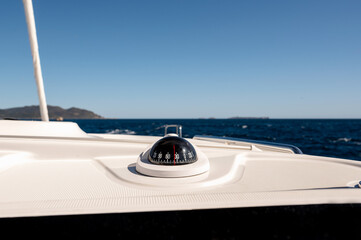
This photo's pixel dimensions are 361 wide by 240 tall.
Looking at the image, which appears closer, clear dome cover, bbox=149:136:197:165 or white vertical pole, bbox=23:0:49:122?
clear dome cover, bbox=149:136:197:165

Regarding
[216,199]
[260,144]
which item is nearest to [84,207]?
[216,199]

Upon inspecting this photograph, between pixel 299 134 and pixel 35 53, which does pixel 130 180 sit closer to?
pixel 35 53

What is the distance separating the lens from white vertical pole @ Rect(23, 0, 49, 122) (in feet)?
8.04

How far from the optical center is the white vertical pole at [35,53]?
245 centimetres

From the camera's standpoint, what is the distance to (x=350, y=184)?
1.27 metres

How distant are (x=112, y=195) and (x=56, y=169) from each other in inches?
30.6

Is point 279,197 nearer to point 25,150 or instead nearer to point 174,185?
point 174,185

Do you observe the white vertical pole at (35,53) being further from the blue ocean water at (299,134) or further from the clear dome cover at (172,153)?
the blue ocean water at (299,134)

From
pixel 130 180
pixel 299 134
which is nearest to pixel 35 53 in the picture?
pixel 130 180

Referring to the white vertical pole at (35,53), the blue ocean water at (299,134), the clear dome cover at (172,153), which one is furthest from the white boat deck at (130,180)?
the blue ocean water at (299,134)

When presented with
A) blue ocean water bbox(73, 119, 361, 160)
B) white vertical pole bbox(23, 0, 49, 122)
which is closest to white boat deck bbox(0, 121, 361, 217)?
white vertical pole bbox(23, 0, 49, 122)

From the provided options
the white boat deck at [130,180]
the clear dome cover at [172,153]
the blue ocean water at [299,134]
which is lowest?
the blue ocean water at [299,134]

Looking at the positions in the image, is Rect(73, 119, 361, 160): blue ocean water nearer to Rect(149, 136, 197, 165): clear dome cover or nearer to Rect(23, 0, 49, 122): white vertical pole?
Rect(23, 0, 49, 122): white vertical pole

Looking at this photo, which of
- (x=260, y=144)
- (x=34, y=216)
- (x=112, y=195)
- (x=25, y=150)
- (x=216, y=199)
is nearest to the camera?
(x=34, y=216)
